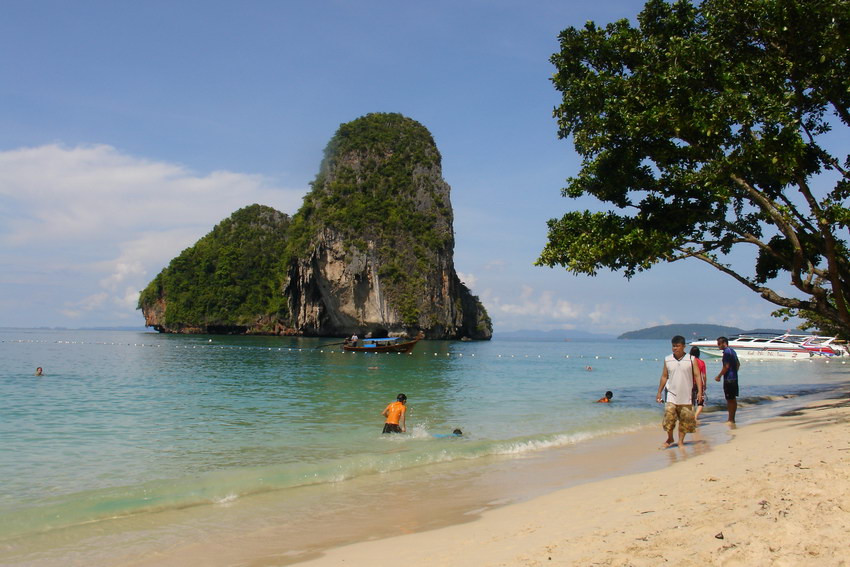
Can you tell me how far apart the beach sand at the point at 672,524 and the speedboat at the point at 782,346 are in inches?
1336

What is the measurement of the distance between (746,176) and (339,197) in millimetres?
73332

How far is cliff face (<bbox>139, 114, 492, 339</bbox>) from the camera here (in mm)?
76500

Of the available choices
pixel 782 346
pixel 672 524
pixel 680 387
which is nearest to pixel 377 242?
pixel 782 346

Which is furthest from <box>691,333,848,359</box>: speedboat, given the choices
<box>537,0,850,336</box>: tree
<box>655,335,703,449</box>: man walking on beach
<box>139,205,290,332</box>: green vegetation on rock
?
<box>139,205,290,332</box>: green vegetation on rock

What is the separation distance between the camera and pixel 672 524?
4.29 meters

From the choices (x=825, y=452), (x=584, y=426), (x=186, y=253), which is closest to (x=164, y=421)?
(x=584, y=426)

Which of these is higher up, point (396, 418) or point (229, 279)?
point (229, 279)

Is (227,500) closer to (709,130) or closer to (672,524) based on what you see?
(672,524)

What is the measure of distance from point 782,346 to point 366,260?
49930mm

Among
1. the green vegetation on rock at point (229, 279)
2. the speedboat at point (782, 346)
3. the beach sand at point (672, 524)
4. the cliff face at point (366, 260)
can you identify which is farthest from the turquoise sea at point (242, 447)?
the green vegetation on rock at point (229, 279)

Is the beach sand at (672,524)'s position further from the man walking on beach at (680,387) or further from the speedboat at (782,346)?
the speedboat at (782,346)

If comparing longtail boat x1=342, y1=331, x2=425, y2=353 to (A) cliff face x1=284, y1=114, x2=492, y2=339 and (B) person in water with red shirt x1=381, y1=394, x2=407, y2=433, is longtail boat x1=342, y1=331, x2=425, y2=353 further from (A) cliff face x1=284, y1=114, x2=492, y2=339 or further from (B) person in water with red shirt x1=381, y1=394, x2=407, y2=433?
(B) person in water with red shirt x1=381, y1=394, x2=407, y2=433

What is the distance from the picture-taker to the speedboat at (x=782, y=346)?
37.6m

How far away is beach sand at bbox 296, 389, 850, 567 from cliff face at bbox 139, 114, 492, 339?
67845 millimetres
